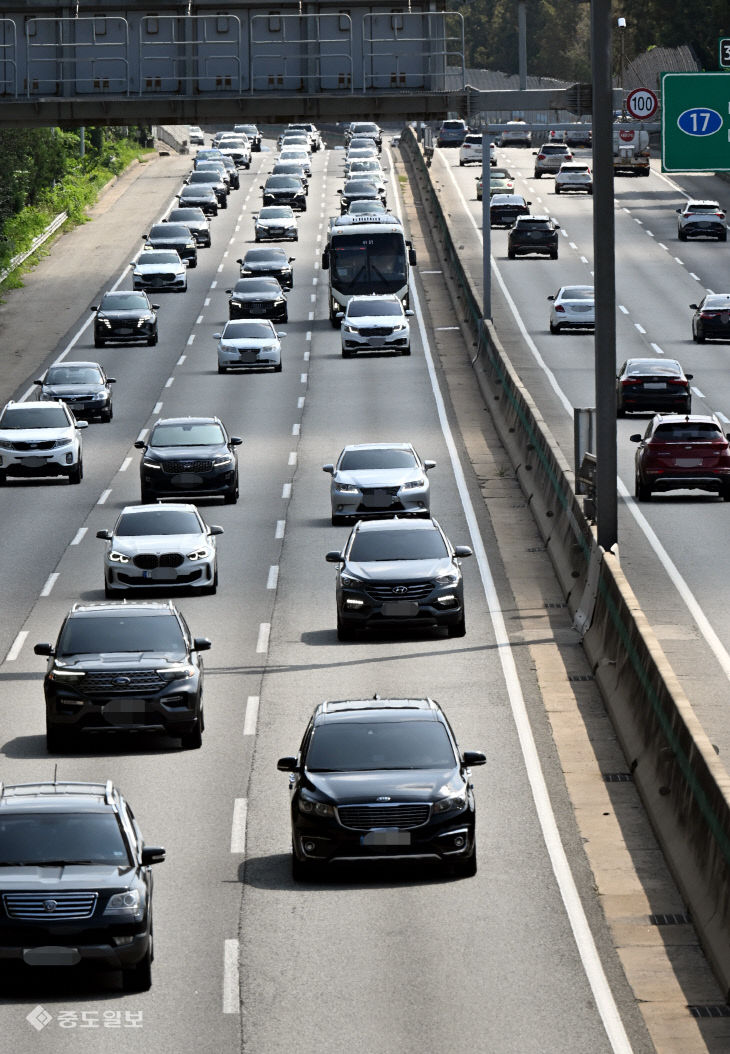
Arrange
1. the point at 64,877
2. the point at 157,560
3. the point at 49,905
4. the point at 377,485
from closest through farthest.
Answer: the point at 49,905
the point at 64,877
the point at 157,560
the point at 377,485

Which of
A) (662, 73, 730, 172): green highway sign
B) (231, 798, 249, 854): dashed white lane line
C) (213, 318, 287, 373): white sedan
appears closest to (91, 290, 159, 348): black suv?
(213, 318, 287, 373): white sedan

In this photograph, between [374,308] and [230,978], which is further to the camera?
[374,308]

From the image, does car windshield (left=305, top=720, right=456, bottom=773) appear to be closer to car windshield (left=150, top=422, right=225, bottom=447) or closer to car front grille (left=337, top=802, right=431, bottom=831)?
car front grille (left=337, top=802, right=431, bottom=831)

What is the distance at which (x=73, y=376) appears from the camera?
52438 mm

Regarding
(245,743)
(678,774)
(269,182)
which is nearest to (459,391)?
(245,743)

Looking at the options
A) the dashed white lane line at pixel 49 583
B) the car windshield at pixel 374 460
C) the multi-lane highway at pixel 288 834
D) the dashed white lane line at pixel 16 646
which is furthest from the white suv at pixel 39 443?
the dashed white lane line at pixel 16 646

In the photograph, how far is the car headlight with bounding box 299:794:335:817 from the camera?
16859 mm

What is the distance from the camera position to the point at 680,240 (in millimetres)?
90250

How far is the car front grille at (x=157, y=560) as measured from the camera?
31.0 metres

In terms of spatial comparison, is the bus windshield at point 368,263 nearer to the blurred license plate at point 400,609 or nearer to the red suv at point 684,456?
the red suv at point 684,456

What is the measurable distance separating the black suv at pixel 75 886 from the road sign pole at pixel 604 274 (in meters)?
13.0
